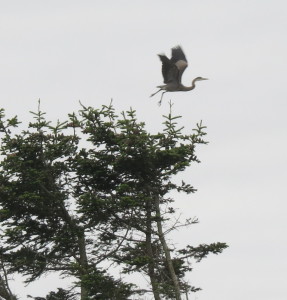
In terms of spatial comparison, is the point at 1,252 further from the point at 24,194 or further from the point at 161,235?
the point at 161,235

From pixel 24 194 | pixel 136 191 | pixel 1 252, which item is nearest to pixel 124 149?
pixel 136 191

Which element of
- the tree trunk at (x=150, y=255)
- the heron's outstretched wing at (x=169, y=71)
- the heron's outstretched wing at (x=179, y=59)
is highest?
the heron's outstretched wing at (x=179, y=59)

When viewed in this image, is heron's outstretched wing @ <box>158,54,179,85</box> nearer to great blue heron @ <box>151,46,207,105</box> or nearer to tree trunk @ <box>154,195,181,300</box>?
great blue heron @ <box>151,46,207,105</box>

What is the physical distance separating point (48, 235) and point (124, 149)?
188 inches

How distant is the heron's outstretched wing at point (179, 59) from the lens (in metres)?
27.7

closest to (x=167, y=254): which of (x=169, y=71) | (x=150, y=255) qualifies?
(x=150, y=255)

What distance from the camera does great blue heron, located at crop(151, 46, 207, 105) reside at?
27.5 meters

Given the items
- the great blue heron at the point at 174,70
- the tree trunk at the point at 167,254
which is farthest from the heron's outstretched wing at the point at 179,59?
the tree trunk at the point at 167,254

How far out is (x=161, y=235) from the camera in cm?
2469

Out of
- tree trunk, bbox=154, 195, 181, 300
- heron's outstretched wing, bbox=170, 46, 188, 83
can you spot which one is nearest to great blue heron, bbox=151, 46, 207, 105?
heron's outstretched wing, bbox=170, 46, 188, 83

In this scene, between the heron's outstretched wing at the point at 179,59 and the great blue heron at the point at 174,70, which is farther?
the heron's outstretched wing at the point at 179,59

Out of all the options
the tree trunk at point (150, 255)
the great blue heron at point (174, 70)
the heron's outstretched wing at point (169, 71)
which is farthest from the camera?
the great blue heron at point (174, 70)

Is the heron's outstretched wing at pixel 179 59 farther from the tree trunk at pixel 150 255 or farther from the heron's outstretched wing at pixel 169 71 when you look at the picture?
the tree trunk at pixel 150 255

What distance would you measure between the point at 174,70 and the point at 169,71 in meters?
0.16
